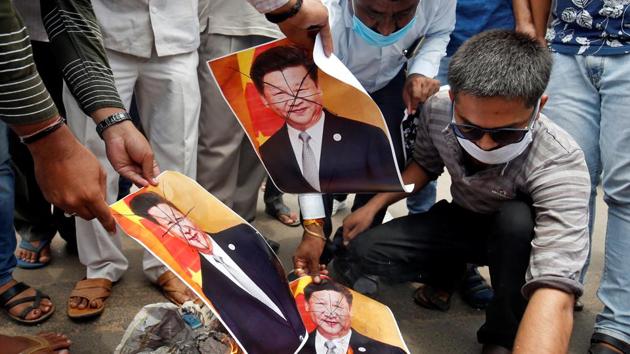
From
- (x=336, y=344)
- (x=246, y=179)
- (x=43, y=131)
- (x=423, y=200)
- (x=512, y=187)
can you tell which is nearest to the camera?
(x=43, y=131)

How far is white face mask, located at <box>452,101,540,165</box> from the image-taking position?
1.60 meters

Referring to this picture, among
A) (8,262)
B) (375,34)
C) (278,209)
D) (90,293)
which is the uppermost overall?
(375,34)

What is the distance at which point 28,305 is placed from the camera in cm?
180

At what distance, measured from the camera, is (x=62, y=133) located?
3.32 feet

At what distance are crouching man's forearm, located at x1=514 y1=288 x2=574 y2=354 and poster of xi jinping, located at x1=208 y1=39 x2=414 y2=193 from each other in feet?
1.43

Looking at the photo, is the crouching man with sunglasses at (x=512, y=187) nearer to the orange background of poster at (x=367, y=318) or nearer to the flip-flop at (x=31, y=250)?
the orange background of poster at (x=367, y=318)

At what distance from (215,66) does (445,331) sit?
109 cm

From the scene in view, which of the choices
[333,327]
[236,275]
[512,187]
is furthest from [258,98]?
[512,187]

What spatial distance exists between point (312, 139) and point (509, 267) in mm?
623

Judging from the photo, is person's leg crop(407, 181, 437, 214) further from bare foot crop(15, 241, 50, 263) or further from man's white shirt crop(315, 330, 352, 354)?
bare foot crop(15, 241, 50, 263)

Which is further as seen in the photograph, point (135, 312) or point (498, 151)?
point (135, 312)

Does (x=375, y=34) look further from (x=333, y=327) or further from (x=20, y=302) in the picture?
(x=20, y=302)

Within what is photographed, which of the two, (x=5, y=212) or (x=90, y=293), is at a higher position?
(x=5, y=212)

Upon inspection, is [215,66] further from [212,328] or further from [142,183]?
[212,328]
